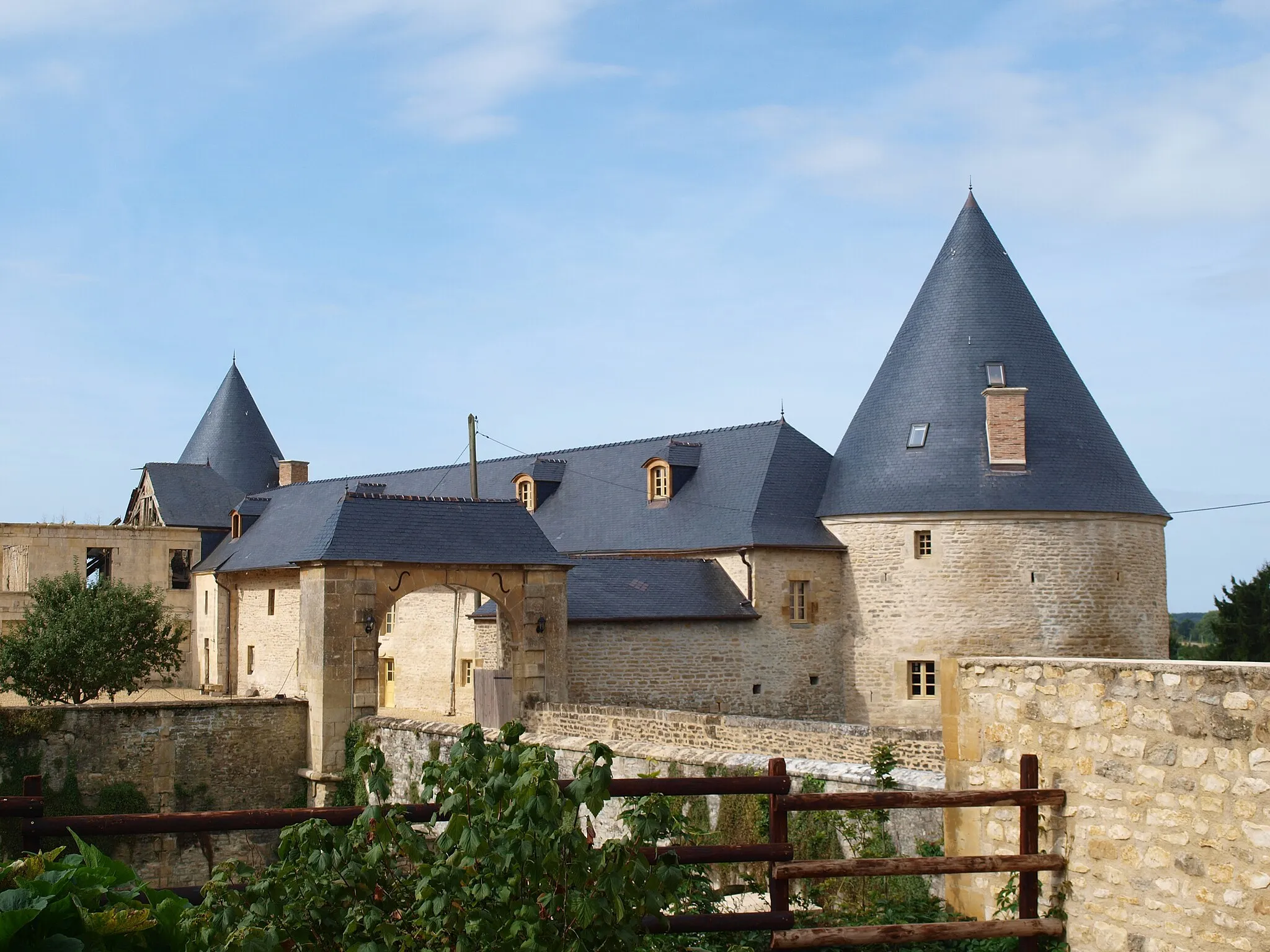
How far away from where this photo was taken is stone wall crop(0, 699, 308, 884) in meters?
19.2

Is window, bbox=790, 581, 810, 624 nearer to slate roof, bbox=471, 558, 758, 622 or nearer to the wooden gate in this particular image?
slate roof, bbox=471, 558, 758, 622

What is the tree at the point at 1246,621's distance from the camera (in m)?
37.7

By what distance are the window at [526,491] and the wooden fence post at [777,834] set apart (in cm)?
2512

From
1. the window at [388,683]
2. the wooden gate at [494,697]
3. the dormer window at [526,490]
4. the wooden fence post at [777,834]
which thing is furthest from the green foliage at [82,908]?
the dormer window at [526,490]

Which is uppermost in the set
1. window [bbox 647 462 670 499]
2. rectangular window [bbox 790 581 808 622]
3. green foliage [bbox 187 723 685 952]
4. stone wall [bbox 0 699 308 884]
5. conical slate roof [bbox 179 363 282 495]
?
conical slate roof [bbox 179 363 282 495]

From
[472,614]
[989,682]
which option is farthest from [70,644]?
[989,682]

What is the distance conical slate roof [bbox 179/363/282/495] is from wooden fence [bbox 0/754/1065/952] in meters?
A: 35.8

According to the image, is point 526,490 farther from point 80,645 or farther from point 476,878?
point 476,878

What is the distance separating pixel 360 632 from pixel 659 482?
10.1 m

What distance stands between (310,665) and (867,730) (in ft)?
29.0

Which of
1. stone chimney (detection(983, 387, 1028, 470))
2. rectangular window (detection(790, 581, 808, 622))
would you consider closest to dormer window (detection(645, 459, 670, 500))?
rectangular window (detection(790, 581, 808, 622))

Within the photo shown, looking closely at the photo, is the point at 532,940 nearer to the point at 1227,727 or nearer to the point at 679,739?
the point at 1227,727

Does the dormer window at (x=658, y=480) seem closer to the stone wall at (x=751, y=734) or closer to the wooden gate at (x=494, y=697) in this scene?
the wooden gate at (x=494, y=697)

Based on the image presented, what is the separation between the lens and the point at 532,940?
423 centimetres
